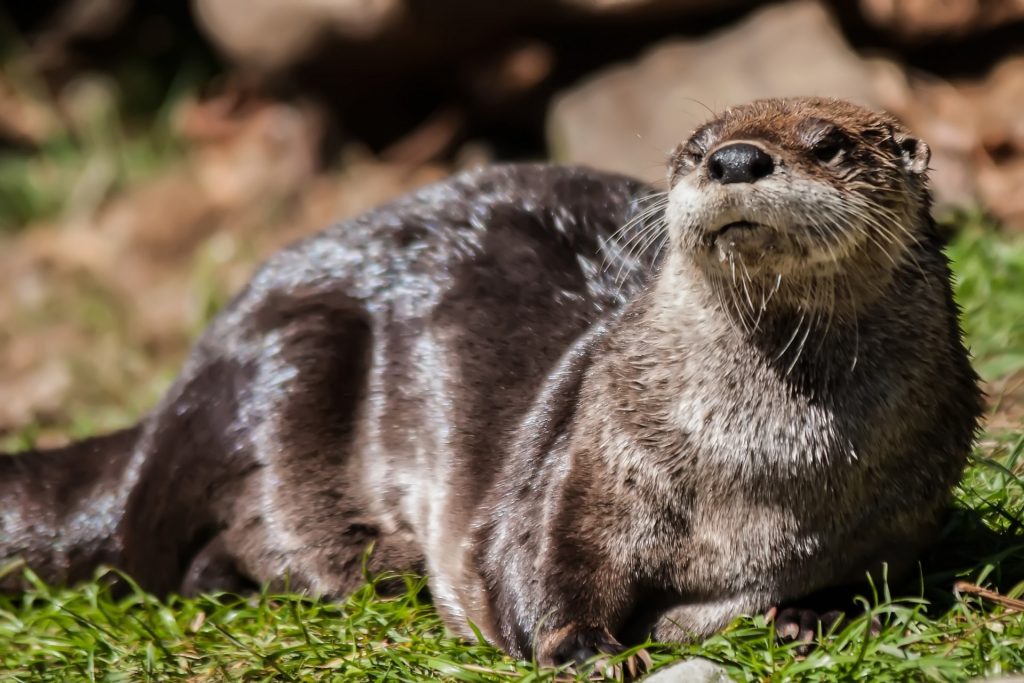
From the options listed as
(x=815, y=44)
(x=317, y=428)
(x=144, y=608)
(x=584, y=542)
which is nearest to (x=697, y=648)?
(x=584, y=542)

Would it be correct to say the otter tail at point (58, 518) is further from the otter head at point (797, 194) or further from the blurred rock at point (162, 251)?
the otter head at point (797, 194)

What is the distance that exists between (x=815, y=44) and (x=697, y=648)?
3.20 metres

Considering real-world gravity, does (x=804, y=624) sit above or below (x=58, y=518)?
above

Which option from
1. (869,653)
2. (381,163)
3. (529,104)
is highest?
(869,653)

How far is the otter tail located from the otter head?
1596mm

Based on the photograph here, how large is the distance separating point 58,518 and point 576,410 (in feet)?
4.42

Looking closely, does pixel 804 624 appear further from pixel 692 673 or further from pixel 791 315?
pixel 791 315

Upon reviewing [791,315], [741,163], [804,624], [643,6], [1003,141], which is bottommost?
[1003,141]

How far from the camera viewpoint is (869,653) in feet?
7.68

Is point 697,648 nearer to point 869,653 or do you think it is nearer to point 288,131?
point 869,653

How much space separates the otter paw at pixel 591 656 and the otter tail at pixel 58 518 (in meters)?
1.26

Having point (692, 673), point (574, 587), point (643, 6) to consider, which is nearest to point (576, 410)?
point (574, 587)

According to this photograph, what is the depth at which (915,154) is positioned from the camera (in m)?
2.47

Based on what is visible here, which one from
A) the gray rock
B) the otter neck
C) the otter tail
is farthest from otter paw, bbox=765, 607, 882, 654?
the otter tail
